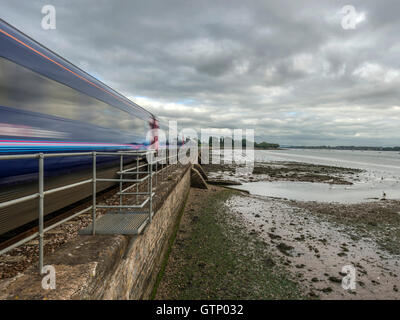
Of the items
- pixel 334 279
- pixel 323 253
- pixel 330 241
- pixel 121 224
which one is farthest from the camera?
pixel 330 241

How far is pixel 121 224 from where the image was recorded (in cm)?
359

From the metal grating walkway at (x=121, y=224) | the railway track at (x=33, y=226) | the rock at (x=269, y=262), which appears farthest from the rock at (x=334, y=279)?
the railway track at (x=33, y=226)

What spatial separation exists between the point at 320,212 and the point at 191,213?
A: 7.48 metres

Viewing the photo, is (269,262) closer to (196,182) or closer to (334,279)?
(334,279)

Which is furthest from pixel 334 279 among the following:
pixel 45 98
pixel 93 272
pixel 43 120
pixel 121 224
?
pixel 45 98

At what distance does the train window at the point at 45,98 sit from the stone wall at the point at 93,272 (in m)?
2.63

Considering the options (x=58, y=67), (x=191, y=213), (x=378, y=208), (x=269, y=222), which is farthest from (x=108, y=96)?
(x=378, y=208)

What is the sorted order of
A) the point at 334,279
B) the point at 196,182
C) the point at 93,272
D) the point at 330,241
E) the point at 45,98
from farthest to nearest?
the point at 196,182 < the point at 330,241 < the point at 334,279 < the point at 45,98 < the point at 93,272

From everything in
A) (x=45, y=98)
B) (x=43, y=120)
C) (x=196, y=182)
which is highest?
(x=45, y=98)

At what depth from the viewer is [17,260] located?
282 cm

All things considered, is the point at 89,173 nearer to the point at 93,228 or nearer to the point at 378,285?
the point at 93,228

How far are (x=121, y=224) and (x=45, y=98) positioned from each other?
117 inches

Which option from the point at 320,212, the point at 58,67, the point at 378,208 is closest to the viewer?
the point at 58,67

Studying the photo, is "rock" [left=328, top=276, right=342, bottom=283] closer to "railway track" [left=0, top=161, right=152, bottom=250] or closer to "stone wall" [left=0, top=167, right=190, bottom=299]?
"stone wall" [left=0, top=167, right=190, bottom=299]
